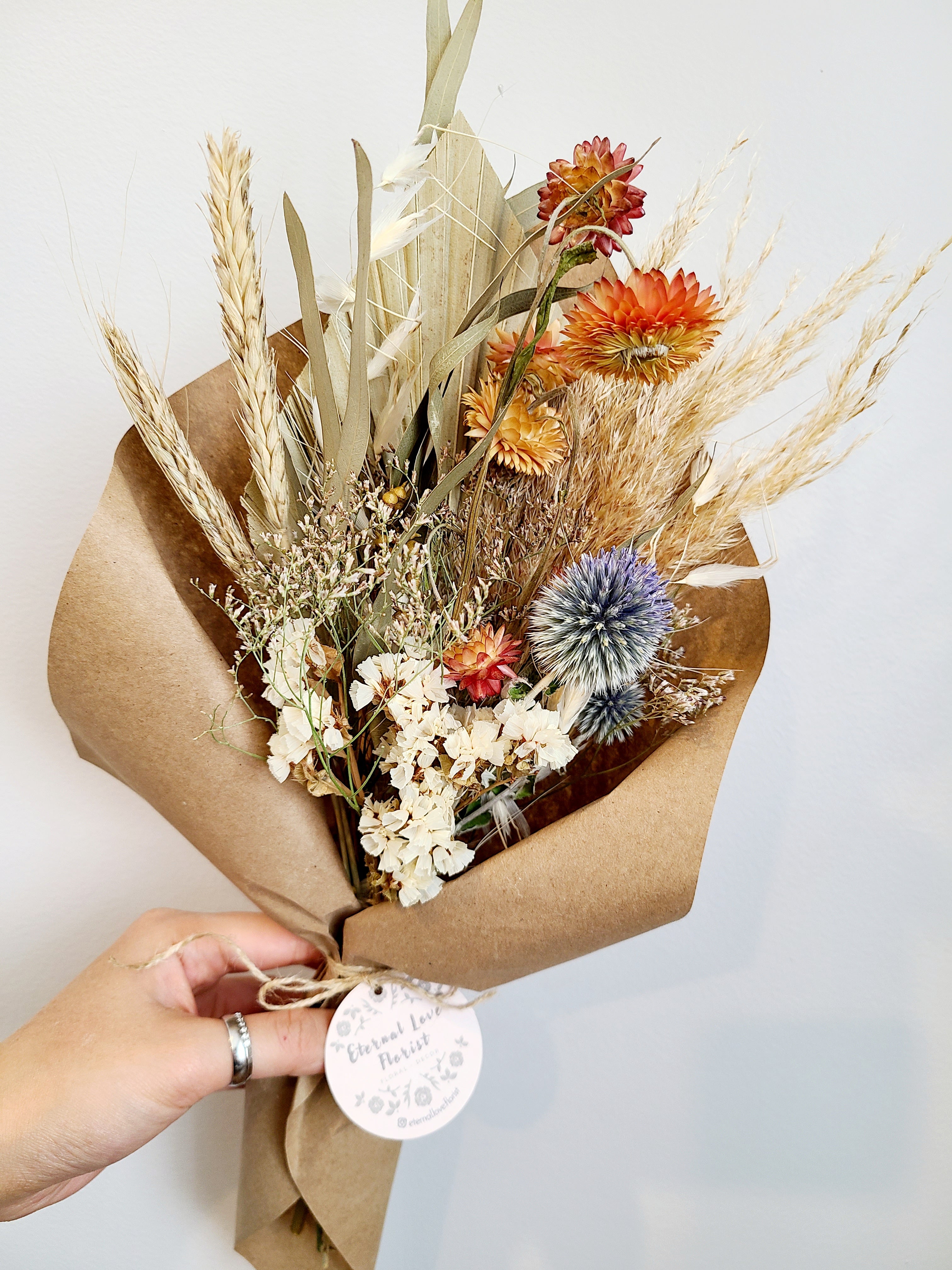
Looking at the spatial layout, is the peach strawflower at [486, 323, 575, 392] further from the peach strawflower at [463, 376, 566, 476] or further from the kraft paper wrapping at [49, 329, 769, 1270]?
the kraft paper wrapping at [49, 329, 769, 1270]

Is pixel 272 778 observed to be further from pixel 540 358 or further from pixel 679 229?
pixel 679 229

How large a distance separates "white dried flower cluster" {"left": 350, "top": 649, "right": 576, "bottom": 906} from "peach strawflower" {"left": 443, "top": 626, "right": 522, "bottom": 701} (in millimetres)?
17

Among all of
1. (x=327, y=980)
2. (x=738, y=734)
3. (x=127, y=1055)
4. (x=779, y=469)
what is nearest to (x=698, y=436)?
(x=779, y=469)

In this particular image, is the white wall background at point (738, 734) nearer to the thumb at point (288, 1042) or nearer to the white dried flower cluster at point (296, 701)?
the thumb at point (288, 1042)

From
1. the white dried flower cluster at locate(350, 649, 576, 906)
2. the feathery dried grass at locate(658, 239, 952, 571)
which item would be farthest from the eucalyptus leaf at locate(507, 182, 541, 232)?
the white dried flower cluster at locate(350, 649, 576, 906)

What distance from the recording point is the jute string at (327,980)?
689 mm

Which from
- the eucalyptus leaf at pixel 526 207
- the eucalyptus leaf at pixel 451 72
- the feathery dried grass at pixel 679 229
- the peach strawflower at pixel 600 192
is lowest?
the feathery dried grass at pixel 679 229

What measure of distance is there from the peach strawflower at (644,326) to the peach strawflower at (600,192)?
0.04 meters

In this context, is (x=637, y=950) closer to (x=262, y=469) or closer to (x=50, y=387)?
(x=262, y=469)

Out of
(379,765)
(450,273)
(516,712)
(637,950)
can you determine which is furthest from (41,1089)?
(450,273)

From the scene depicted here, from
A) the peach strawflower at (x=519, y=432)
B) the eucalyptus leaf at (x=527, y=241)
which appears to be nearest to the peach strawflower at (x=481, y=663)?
the peach strawflower at (x=519, y=432)

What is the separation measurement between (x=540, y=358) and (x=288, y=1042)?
66 centimetres

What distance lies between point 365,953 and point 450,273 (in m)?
0.61

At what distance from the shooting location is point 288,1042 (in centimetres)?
72
